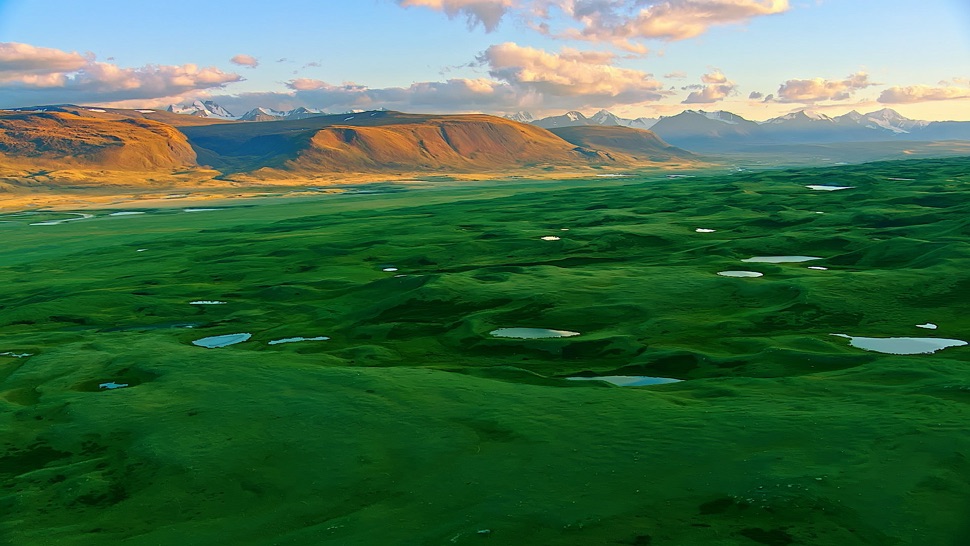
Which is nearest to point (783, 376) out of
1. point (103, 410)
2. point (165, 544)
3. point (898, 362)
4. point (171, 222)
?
point (898, 362)

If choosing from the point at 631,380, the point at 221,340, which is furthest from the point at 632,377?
the point at 221,340

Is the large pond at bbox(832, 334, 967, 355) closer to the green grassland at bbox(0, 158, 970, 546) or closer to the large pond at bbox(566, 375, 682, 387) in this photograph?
the green grassland at bbox(0, 158, 970, 546)

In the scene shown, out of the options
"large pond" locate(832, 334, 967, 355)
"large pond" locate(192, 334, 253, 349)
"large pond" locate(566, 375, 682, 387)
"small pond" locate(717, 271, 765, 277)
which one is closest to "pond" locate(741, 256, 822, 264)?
"small pond" locate(717, 271, 765, 277)

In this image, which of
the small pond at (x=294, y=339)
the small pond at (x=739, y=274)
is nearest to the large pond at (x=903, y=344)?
the small pond at (x=739, y=274)

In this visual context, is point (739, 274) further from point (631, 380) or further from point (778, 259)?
point (631, 380)


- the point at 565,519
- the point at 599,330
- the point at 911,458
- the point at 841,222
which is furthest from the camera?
the point at 841,222

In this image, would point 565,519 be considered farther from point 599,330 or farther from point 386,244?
point 386,244
